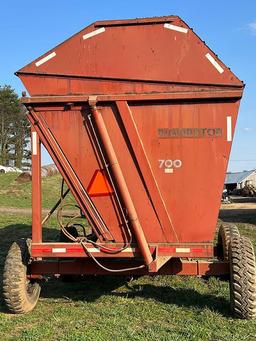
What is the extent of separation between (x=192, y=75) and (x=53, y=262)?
Result: 2.88m

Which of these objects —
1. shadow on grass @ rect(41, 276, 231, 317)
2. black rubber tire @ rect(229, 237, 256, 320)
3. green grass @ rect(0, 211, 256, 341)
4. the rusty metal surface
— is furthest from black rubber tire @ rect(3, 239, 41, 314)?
black rubber tire @ rect(229, 237, 256, 320)

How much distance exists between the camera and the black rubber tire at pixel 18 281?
19.3 ft

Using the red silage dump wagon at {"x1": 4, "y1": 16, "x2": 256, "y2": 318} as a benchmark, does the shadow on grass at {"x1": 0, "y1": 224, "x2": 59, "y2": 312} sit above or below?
below

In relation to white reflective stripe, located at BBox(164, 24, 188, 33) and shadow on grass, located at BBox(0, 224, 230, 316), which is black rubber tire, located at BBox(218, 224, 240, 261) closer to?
shadow on grass, located at BBox(0, 224, 230, 316)

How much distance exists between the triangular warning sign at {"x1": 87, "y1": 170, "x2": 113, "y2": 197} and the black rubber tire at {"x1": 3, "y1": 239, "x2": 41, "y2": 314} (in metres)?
1.08

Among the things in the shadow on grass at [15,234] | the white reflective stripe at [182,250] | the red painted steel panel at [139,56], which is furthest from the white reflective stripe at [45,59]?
the shadow on grass at [15,234]

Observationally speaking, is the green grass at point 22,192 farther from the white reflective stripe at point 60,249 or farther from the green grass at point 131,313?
the white reflective stripe at point 60,249

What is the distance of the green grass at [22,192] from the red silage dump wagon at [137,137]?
17.5m

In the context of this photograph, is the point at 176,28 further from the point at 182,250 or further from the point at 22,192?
the point at 22,192

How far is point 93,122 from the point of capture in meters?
5.96

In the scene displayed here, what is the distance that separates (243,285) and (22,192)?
2265 cm

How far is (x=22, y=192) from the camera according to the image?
89.0ft

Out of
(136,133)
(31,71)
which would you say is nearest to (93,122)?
(136,133)

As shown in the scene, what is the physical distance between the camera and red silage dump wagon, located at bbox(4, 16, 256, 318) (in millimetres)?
5840
